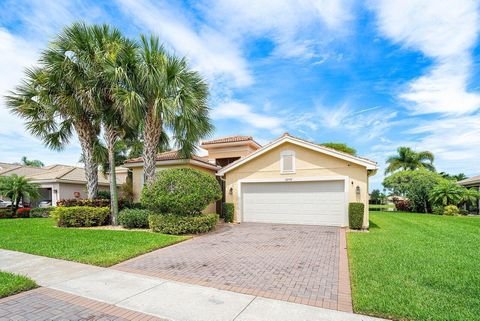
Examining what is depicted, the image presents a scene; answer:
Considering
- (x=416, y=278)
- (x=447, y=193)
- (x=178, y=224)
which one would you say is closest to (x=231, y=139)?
(x=178, y=224)

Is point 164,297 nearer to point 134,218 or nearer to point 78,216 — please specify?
point 134,218

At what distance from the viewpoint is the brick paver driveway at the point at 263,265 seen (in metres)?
5.10

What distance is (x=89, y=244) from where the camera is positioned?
9070mm

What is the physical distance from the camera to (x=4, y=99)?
13.9m

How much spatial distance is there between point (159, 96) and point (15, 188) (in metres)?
15.5

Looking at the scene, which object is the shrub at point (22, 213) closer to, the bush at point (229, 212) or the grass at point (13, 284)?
the bush at point (229, 212)

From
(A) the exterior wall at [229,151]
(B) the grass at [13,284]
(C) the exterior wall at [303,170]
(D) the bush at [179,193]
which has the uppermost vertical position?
(A) the exterior wall at [229,151]

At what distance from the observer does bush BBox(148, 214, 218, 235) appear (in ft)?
37.3

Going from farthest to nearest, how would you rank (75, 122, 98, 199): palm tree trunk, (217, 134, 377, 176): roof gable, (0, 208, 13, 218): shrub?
1. (0, 208, 13, 218): shrub
2. (75, 122, 98, 199): palm tree trunk
3. (217, 134, 377, 176): roof gable

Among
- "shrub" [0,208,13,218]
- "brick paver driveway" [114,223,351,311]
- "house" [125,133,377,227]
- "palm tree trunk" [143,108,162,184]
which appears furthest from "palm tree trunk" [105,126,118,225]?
"shrub" [0,208,13,218]

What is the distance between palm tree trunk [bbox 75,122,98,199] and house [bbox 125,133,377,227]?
3.80 metres

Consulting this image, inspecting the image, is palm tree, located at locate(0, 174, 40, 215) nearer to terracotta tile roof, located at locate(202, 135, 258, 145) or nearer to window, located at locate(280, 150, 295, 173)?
terracotta tile roof, located at locate(202, 135, 258, 145)

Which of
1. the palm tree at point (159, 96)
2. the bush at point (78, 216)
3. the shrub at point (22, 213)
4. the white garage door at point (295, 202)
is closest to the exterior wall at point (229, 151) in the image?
the white garage door at point (295, 202)

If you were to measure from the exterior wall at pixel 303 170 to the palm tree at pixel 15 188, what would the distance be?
15823mm
